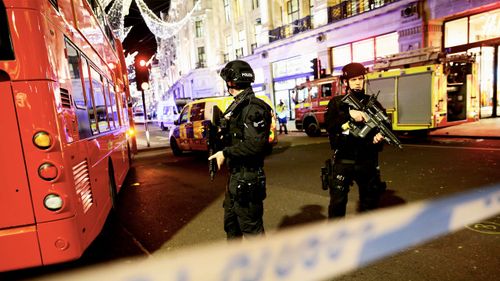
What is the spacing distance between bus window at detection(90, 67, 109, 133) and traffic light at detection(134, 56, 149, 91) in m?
10.2

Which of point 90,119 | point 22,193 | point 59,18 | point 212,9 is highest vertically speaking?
point 212,9

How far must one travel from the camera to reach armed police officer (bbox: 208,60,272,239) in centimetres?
283

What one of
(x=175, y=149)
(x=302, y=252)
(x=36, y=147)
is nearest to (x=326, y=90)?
(x=175, y=149)

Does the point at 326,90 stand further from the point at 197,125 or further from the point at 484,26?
the point at 484,26

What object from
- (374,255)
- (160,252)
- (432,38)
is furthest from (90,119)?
(432,38)

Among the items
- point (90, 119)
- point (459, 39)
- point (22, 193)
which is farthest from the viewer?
point (459, 39)

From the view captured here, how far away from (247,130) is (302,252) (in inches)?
65.1

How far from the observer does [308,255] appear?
3592 millimetres

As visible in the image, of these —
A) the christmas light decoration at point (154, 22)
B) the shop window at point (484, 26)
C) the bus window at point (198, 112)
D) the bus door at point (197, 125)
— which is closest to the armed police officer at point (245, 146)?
the bus door at point (197, 125)

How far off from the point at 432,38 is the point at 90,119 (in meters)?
16.9

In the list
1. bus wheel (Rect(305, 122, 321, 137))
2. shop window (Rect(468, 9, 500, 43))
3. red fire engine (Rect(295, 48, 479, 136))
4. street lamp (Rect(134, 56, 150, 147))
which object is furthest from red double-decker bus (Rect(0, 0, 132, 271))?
shop window (Rect(468, 9, 500, 43))

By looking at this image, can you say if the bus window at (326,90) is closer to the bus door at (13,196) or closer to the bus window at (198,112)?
the bus window at (198,112)

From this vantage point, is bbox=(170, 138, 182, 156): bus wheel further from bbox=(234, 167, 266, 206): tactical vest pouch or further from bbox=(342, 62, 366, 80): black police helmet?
bbox=(234, 167, 266, 206): tactical vest pouch

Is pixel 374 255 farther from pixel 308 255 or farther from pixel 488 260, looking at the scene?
pixel 488 260
